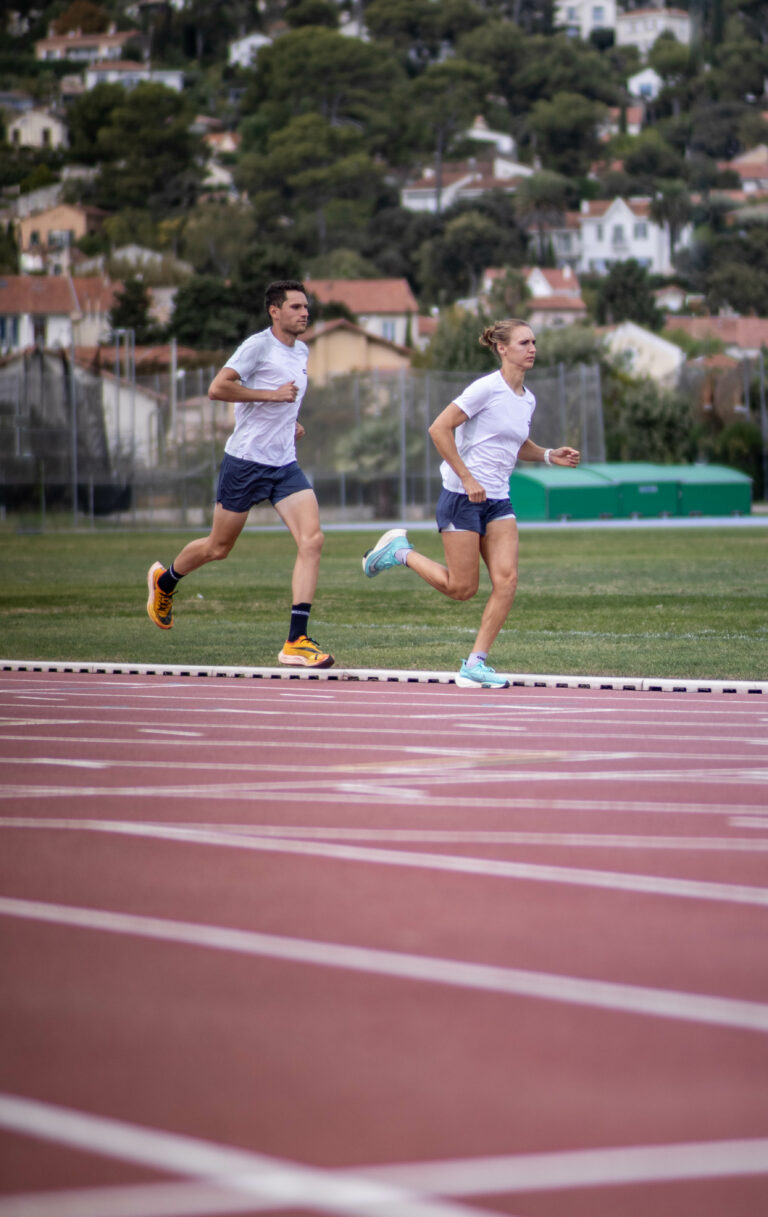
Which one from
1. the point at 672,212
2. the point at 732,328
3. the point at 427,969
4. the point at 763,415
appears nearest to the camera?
the point at 427,969

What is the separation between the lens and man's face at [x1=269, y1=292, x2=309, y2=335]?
10.7 meters

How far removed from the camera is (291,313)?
10.7 m

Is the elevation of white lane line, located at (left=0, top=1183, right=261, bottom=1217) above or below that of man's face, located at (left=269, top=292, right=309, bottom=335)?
below

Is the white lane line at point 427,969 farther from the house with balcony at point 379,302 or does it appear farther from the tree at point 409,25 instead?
the tree at point 409,25

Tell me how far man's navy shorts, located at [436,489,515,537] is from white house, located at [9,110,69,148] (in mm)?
184180

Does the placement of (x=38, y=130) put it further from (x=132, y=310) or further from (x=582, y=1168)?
(x=582, y=1168)

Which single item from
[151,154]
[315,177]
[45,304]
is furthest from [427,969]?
[151,154]

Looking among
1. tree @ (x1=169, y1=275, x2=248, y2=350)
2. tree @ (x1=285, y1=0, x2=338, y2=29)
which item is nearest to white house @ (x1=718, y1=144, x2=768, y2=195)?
tree @ (x1=285, y1=0, x2=338, y2=29)

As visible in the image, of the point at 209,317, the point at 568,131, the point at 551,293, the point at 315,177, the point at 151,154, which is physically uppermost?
the point at 568,131

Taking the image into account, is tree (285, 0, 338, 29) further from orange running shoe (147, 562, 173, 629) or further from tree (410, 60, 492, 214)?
orange running shoe (147, 562, 173, 629)

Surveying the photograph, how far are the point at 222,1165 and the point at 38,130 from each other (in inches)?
7765

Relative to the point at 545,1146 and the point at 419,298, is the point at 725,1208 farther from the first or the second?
the point at 419,298

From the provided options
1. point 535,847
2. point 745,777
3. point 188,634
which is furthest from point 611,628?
point 535,847

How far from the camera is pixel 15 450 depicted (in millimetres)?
45344
